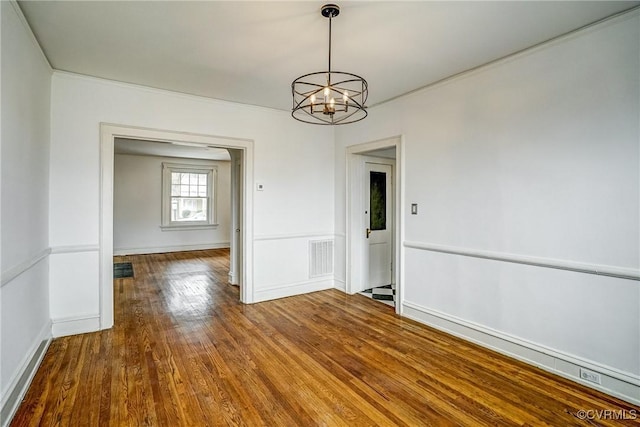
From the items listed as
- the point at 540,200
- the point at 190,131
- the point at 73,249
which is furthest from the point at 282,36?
the point at 73,249

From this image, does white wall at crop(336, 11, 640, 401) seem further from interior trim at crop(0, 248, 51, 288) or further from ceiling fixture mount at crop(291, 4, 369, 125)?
interior trim at crop(0, 248, 51, 288)

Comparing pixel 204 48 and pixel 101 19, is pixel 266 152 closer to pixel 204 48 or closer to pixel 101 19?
pixel 204 48

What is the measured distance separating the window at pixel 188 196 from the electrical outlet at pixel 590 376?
29.4 ft

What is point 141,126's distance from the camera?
371cm

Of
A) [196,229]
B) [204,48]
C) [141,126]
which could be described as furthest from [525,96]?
[196,229]

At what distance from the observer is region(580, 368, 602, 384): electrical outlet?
2.41 metres

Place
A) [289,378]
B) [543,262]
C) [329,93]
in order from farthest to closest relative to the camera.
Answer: [543,262] → [289,378] → [329,93]

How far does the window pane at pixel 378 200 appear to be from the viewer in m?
5.09

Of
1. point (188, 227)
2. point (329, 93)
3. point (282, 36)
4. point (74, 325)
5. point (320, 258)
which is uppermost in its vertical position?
point (282, 36)

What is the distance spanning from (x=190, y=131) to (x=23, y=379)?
2.83m

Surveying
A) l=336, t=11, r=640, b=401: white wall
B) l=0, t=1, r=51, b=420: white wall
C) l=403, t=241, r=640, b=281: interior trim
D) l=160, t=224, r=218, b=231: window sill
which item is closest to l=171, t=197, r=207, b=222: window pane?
l=160, t=224, r=218, b=231: window sill

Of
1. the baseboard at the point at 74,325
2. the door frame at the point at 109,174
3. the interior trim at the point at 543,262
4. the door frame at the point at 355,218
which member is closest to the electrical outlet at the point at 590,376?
the interior trim at the point at 543,262

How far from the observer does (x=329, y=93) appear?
7.28 feet

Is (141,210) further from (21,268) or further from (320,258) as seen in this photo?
(21,268)
